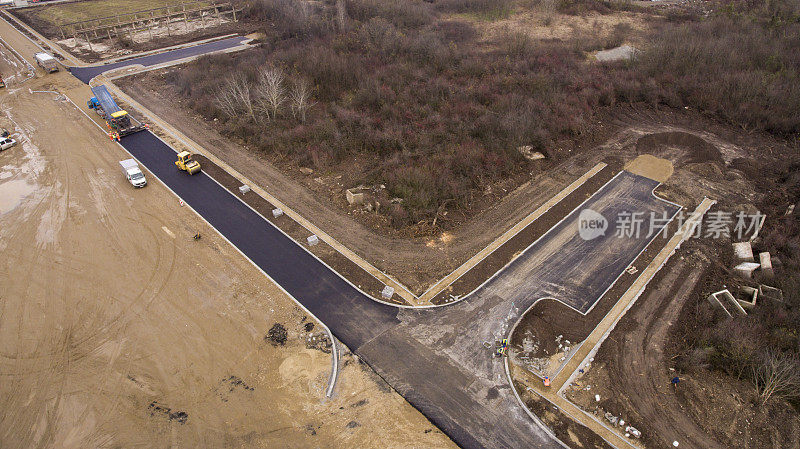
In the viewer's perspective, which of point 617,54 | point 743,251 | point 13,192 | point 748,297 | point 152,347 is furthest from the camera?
point 617,54

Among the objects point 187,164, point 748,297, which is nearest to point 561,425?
point 748,297

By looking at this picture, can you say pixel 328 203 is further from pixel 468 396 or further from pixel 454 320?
pixel 468 396

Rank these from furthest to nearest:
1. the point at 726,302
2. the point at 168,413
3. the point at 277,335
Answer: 1. the point at 726,302
2. the point at 277,335
3. the point at 168,413

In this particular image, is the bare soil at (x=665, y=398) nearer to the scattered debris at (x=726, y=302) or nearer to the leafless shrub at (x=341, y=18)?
the scattered debris at (x=726, y=302)

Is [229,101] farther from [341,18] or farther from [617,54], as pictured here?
[617,54]

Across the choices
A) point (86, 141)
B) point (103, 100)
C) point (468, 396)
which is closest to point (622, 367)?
point (468, 396)

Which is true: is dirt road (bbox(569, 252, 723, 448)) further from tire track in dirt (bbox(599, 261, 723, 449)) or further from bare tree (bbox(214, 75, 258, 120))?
bare tree (bbox(214, 75, 258, 120))

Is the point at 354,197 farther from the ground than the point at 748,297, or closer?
farther from the ground
